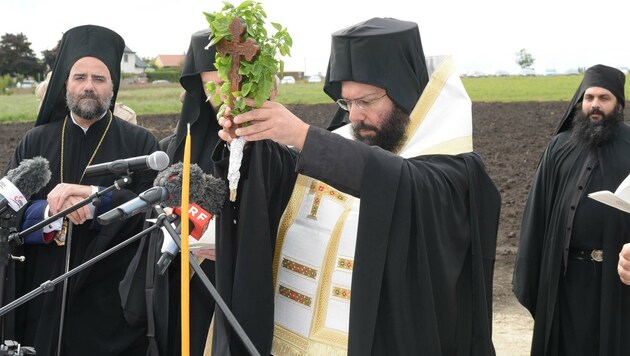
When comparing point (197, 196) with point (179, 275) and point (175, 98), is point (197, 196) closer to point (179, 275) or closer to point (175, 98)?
point (179, 275)

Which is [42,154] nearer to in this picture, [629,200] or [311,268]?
[311,268]

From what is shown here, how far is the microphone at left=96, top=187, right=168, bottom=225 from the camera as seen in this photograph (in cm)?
291

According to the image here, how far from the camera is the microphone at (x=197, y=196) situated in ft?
10.3

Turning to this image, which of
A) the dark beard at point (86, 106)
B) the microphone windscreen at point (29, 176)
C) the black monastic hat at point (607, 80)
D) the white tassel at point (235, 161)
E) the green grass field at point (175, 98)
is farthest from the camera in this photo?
the green grass field at point (175, 98)

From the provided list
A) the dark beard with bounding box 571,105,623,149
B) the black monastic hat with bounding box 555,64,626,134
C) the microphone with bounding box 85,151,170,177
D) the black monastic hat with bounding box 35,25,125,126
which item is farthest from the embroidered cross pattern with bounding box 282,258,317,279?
the black monastic hat with bounding box 555,64,626,134

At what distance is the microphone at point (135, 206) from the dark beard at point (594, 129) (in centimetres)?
386

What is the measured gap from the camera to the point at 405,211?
10.3ft

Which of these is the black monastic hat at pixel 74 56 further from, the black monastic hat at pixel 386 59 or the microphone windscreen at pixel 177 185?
the microphone windscreen at pixel 177 185

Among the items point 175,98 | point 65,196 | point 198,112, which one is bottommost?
point 175,98

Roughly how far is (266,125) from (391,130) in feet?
2.62

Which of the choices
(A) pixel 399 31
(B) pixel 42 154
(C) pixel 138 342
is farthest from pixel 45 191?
(A) pixel 399 31

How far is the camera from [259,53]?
9.57ft

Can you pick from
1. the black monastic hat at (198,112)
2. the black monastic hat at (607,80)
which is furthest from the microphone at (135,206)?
the black monastic hat at (607,80)

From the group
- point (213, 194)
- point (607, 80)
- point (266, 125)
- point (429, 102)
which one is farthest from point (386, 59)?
point (607, 80)
